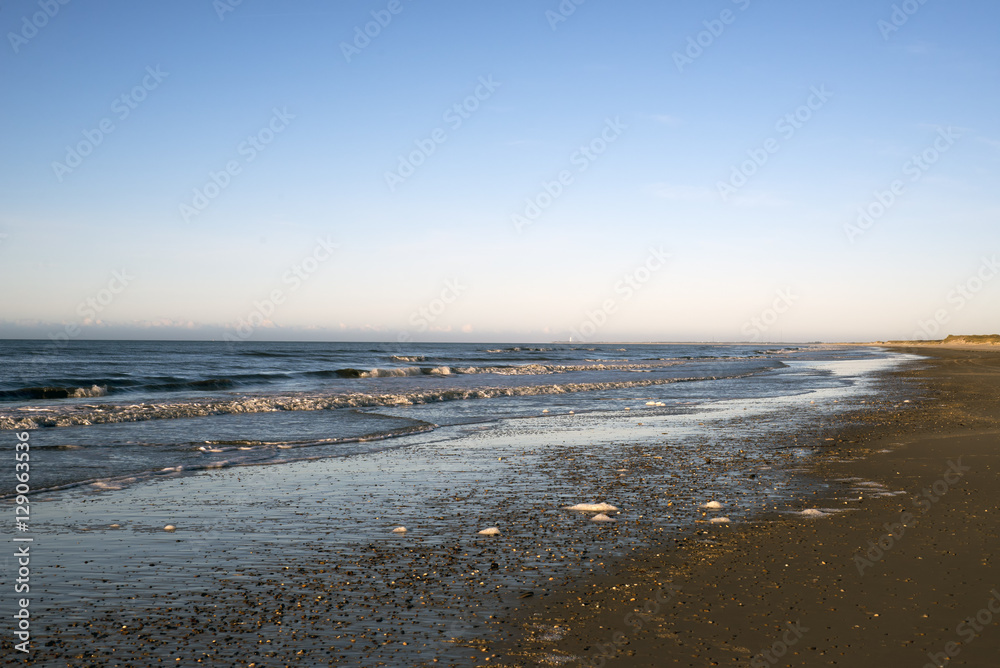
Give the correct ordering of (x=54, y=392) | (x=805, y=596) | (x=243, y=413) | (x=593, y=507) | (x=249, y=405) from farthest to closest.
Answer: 1. (x=54, y=392)
2. (x=249, y=405)
3. (x=243, y=413)
4. (x=593, y=507)
5. (x=805, y=596)

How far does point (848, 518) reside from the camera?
7.23 m

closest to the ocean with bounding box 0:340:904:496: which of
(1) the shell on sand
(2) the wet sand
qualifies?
(1) the shell on sand

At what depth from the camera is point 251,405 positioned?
843 inches

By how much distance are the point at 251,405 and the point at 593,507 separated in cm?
1633

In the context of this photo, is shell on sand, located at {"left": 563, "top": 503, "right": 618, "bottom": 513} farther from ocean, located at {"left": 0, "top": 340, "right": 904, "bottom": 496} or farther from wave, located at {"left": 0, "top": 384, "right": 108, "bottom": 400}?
wave, located at {"left": 0, "top": 384, "right": 108, "bottom": 400}

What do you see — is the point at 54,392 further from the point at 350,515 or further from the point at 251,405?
the point at 350,515

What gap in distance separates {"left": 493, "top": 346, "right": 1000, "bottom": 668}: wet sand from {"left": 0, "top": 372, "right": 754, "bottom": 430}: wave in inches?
648

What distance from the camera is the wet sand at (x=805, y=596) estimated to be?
4125mm

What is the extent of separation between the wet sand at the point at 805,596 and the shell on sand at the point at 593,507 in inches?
53.0

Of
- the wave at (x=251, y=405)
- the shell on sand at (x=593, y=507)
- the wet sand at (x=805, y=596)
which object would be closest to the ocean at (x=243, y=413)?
the wave at (x=251, y=405)

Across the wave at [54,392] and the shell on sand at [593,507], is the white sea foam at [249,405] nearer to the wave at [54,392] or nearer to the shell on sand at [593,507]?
the wave at [54,392]

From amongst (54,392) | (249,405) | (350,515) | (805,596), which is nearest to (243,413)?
(249,405)

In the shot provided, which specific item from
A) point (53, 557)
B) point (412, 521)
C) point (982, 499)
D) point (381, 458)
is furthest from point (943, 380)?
point (53, 557)

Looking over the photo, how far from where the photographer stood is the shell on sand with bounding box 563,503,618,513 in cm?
785
